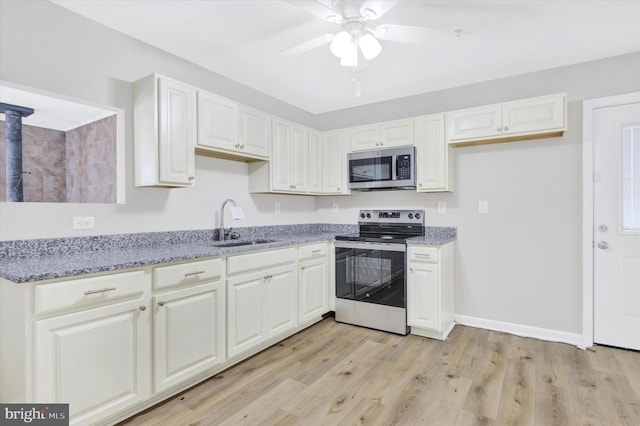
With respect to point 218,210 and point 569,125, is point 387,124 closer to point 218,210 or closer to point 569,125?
point 569,125

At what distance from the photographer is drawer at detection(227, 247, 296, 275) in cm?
239

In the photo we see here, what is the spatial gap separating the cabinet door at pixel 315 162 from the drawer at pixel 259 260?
1.05 metres

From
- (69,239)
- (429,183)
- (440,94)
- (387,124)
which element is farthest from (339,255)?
(69,239)

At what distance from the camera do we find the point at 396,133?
135 inches

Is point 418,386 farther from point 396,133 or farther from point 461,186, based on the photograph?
point 396,133

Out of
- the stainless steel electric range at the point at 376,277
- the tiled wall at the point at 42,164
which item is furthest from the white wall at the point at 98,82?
the stainless steel electric range at the point at 376,277

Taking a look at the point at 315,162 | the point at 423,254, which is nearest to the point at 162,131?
the point at 315,162

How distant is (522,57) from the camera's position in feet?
9.08

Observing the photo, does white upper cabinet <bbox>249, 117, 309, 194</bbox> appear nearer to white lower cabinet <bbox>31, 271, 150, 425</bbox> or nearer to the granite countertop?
the granite countertop

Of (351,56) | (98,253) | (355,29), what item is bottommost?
(98,253)

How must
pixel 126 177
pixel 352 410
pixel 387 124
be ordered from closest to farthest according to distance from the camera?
1. pixel 352 410
2. pixel 126 177
3. pixel 387 124

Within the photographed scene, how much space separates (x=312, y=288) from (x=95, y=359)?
6.31 ft

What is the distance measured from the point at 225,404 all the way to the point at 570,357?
2.69m

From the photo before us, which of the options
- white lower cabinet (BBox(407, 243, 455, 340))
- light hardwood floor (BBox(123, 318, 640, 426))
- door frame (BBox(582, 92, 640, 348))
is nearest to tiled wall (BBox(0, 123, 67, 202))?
light hardwood floor (BBox(123, 318, 640, 426))
